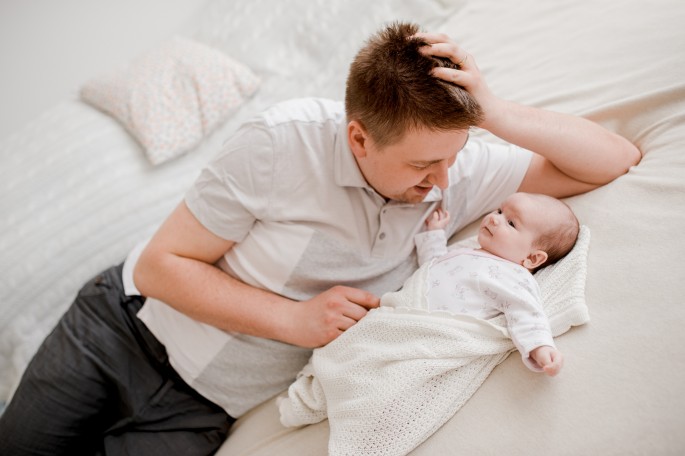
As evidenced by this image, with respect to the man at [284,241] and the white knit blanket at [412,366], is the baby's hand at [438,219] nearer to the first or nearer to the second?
the man at [284,241]

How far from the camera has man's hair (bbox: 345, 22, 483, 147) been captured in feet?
3.24

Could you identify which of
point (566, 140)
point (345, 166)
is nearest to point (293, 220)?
point (345, 166)

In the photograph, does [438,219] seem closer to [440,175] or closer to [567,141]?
[440,175]

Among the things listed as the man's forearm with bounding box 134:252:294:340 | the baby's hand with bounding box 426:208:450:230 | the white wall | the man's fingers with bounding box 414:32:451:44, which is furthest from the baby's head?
the white wall

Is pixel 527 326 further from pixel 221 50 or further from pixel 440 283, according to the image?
pixel 221 50

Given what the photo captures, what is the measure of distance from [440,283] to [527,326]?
0.69ft

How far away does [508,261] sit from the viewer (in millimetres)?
1150

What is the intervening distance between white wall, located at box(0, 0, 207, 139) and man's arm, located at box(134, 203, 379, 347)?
55.2 inches

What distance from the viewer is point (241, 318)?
4.00ft

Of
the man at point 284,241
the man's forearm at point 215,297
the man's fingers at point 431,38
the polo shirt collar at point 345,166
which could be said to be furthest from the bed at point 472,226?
the man's fingers at point 431,38

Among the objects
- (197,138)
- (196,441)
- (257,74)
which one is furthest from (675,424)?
(257,74)

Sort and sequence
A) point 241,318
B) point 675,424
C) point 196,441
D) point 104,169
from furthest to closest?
point 104,169
point 196,441
point 241,318
point 675,424

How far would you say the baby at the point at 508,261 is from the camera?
1000 mm

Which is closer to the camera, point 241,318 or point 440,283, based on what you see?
point 440,283
